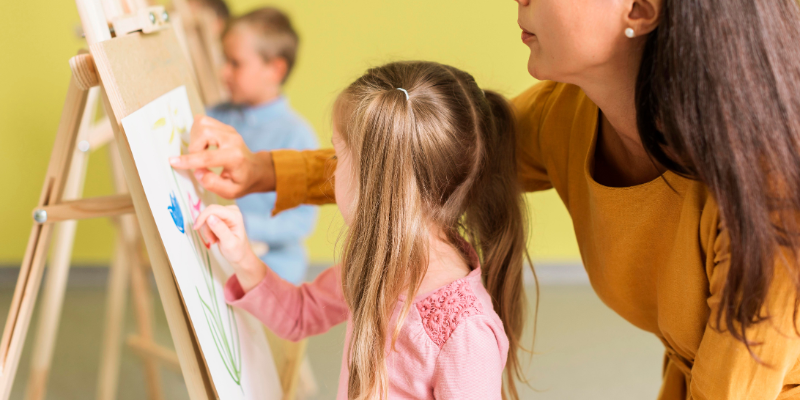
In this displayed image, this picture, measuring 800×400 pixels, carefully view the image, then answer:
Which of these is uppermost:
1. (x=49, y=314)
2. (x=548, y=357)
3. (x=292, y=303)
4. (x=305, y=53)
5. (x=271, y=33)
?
(x=271, y=33)

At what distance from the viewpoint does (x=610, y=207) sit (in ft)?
2.48

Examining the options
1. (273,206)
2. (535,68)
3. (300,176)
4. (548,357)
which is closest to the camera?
(535,68)

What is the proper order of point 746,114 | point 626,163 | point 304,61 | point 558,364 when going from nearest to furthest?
point 746,114, point 626,163, point 558,364, point 304,61

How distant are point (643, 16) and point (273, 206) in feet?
4.33

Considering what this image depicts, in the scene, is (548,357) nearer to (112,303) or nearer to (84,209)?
(112,303)

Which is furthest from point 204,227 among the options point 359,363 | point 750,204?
point 750,204

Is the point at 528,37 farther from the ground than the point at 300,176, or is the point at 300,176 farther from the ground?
the point at 528,37

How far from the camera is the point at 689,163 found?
0.60 metres

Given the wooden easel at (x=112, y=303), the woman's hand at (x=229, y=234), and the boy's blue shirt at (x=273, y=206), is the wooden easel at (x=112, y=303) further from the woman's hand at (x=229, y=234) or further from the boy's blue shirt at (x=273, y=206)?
the woman's hand at (x=229, y=234)

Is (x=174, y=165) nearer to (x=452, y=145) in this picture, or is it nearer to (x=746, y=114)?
(x=452, y=145)

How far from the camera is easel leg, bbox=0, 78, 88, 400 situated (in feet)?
2.42

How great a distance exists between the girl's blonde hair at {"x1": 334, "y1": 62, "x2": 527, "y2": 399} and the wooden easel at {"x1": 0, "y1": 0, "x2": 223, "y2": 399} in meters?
0.20

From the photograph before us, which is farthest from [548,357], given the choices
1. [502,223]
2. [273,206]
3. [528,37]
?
[528,37]

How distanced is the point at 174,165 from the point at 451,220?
1.21ft
